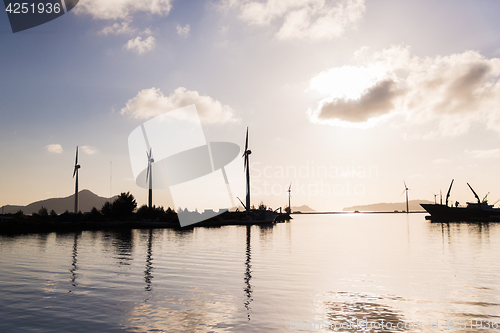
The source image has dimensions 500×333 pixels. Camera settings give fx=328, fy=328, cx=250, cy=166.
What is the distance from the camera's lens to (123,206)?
17250 centimetres

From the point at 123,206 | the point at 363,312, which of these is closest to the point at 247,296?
the point at 363,312

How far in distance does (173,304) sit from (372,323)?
1242 cm

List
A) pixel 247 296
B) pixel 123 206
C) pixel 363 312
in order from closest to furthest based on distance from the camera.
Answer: pixel 363 312
pixel 247 296
pixel 123 206

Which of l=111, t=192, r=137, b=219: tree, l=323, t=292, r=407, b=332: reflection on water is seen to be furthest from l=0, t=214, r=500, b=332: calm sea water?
l=111, t=192, r=137, b=219: tree

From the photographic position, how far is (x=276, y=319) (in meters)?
18.9

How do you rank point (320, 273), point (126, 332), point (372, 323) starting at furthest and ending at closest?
point (320, 273), point (372, 323), point (126, 332)

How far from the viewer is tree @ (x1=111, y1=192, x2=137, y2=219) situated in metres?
171

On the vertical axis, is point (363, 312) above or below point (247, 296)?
above

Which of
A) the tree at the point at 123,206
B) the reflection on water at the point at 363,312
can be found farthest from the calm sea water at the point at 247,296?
the tree at the point at 123,206

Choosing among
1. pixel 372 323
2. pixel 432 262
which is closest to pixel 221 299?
pixel 372 323

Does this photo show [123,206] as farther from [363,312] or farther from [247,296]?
[363,312]

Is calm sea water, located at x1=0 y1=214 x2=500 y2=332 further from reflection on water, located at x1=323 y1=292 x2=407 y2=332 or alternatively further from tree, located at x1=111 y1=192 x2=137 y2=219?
tree, located at x1=111 y1=192 x2=137 y2=219

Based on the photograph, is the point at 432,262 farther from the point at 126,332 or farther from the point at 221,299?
the point at 126,332

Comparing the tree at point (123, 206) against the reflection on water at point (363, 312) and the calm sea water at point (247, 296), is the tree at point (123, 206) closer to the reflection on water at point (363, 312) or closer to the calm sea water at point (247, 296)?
the calm sea water at point (247, 296)
